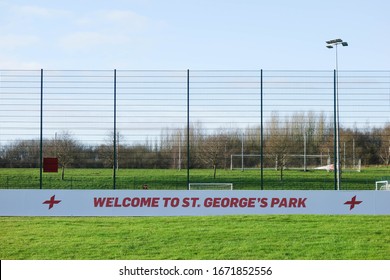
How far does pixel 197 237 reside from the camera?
10.8m

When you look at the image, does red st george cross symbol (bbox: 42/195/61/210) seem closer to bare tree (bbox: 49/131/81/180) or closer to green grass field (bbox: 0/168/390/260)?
green grass field (bbox: 0/168/390/260)

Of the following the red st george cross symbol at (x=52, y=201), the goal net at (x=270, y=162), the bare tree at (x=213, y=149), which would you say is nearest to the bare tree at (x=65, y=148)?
the bare tree at (x=213, y=149)

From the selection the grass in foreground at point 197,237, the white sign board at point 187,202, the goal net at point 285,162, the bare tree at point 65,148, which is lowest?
the grass in foreground at point 197,237

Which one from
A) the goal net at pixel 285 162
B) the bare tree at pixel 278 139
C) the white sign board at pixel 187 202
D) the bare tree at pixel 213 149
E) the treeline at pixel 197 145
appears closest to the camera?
the white sign board at pixel 187 202

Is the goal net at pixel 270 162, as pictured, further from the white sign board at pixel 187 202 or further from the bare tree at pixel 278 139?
the white sign board at pixel 187 202

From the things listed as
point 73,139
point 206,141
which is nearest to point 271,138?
point 206,141

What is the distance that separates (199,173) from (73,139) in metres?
5.11

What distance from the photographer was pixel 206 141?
2075cm

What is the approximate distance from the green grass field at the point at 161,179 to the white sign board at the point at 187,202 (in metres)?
5.52

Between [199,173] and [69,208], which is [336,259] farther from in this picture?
[199,173]

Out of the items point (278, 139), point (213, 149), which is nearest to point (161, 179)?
point (213, 149)

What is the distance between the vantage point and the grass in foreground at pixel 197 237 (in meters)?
9.62

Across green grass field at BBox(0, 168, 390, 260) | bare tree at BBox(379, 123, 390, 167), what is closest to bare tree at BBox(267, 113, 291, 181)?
bare tree at BBox(379, 123, 390, 167)

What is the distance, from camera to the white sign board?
12711 millimetres
